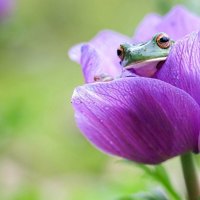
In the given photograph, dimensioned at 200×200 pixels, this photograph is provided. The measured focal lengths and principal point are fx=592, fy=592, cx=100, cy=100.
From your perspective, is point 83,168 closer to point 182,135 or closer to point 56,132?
point 56,132

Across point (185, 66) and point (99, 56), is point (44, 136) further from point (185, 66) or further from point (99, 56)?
point (185, 66)

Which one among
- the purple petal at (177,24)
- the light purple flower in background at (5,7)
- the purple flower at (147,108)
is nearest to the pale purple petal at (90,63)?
the purple flower at (147,108)

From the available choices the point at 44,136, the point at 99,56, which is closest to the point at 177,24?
the point at 99,56

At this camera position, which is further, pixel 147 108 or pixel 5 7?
pixel 5 7

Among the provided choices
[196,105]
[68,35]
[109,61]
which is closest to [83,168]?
[109,61]

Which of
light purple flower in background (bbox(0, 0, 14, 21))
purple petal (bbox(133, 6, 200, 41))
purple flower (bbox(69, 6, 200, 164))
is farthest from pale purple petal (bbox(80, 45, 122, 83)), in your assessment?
light purple flower in background (bbox(0, 0, 14, 21))

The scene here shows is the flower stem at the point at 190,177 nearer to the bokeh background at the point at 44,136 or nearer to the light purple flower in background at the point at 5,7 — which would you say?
the bokeh background at the point at 44,136
